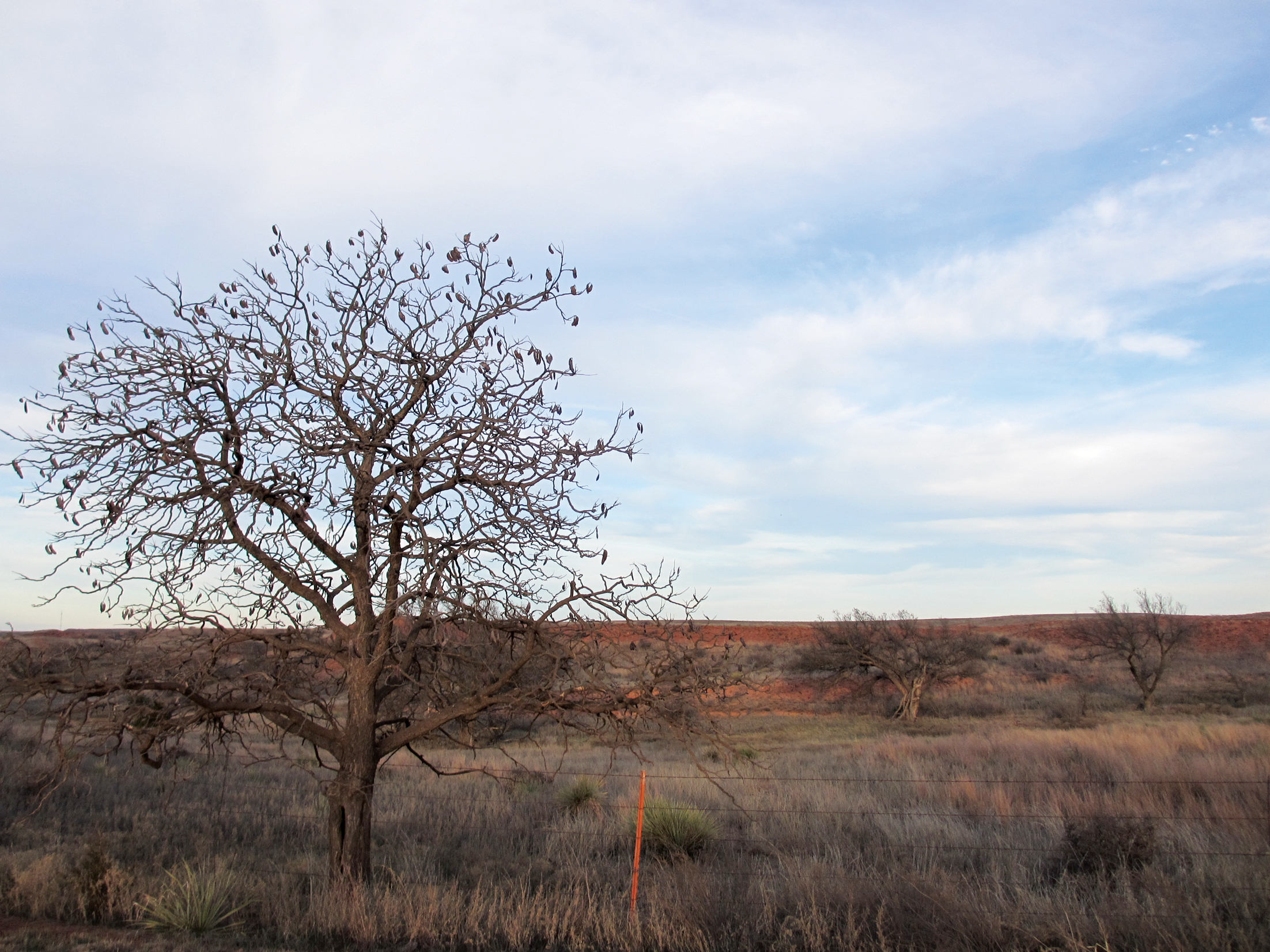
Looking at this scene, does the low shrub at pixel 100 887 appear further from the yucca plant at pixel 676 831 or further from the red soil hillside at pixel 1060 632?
the red soil hillside at pixel 1060 632

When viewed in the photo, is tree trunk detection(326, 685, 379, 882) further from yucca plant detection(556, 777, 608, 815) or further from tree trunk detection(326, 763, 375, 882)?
yucca plant detection(556, 777, 608, 815)

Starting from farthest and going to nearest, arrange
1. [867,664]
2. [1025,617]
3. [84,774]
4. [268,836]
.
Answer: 1. [1025,617]
2. [867,664]
3. [84,774]
4. [268,836]

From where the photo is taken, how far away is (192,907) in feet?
20.5

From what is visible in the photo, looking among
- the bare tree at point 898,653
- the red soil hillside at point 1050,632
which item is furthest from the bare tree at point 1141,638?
the red soil hillside at point 1050,632

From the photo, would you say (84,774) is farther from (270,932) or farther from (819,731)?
(819,731)

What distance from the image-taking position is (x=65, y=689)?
5.35 meters

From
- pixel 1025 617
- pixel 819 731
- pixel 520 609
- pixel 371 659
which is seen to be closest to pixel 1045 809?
pixel 520 609

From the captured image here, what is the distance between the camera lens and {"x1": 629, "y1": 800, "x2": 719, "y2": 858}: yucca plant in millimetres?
9562

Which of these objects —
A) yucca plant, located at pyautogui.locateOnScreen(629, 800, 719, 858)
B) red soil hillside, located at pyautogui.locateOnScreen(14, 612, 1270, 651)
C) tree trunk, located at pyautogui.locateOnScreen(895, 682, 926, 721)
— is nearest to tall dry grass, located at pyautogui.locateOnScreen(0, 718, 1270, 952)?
yucca plant, located at pyautogui.locateOnScreen(629, 800, 719, 858)

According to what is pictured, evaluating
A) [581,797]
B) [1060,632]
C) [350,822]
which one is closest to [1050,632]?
[1060,632]

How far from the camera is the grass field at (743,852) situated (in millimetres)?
6000

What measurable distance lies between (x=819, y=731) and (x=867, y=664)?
709 centimetres

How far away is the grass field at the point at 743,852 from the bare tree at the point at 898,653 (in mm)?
11323

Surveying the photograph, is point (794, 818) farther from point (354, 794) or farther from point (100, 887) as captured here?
point (100, 887)
